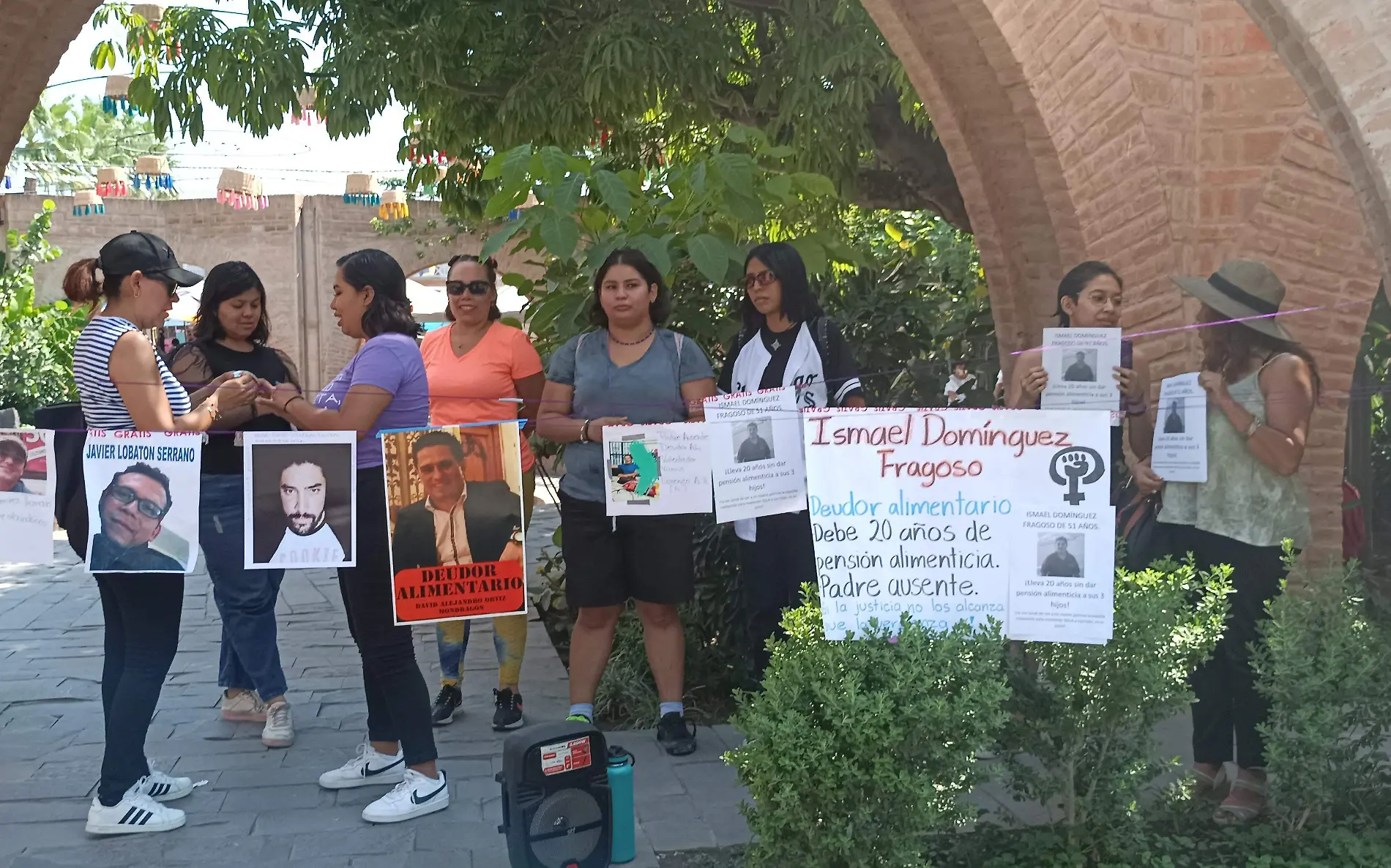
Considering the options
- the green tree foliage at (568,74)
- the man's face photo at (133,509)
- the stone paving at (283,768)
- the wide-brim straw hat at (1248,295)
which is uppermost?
the green tree foliage at (568,74)

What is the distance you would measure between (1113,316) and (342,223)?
20.4 metres

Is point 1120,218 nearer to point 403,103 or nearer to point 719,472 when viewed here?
point 719,472

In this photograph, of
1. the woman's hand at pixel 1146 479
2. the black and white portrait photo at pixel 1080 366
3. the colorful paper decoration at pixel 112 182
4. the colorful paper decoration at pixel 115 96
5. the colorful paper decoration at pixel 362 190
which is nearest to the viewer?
the black and white portrait photo at pixel 1080 366

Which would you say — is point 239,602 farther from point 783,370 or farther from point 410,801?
point 783,370

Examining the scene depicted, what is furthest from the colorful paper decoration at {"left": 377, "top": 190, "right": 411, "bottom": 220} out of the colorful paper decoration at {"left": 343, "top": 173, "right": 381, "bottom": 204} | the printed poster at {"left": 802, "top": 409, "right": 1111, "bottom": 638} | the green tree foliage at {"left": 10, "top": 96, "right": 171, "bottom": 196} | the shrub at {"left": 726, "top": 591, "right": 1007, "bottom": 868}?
the green tree foliage at {"left": 10, "top": 96, "right": 171, "bottom": 196}

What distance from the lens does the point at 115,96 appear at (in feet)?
39.7

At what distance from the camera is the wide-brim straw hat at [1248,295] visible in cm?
414

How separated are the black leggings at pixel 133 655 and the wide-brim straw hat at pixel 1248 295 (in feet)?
11.7

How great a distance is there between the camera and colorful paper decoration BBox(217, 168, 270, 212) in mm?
21469

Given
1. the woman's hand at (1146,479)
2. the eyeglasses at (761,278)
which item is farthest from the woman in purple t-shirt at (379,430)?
the woman's hand at (1146,479)

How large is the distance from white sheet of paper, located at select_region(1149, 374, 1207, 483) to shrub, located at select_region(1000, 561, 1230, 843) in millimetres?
473

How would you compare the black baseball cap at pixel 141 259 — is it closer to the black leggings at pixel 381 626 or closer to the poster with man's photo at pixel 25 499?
the poster with man's photo at pixel 25 499

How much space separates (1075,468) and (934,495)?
422mm

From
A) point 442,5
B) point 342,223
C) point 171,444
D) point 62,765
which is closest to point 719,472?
point 171,444
